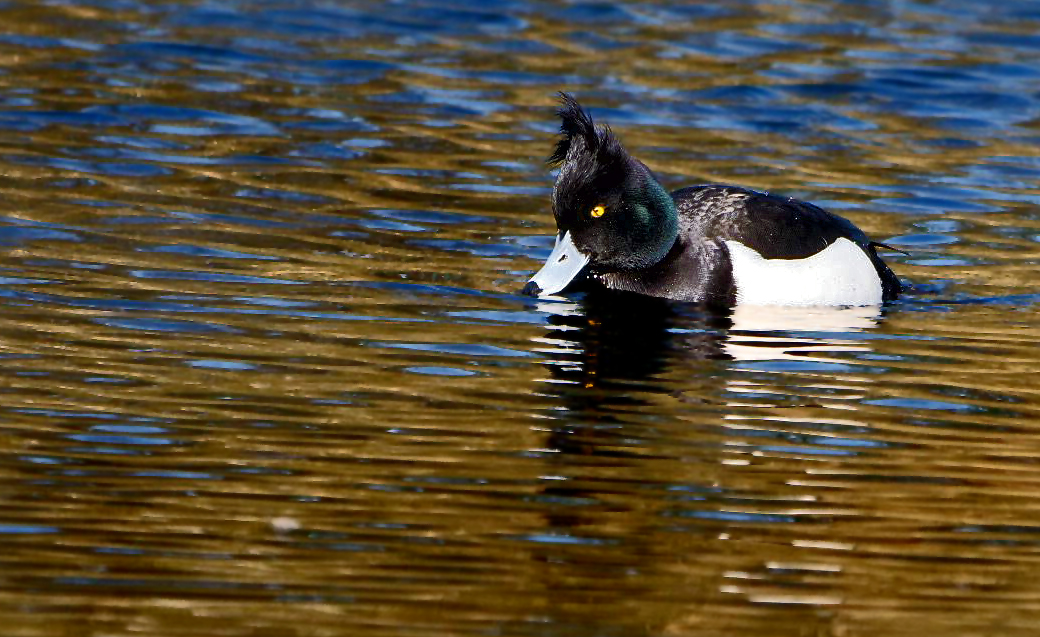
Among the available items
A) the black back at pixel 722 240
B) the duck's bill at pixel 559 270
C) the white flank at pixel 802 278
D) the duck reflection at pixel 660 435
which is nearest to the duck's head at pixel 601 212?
the duck's bill at pixel 559 270

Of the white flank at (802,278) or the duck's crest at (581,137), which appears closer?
the duck's crest at (581,137)

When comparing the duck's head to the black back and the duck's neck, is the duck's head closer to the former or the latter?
the duck's neck

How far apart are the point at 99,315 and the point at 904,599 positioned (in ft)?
15.8

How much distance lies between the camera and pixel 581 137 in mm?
9688

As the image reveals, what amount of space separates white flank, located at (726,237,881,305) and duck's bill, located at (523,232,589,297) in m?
0.91

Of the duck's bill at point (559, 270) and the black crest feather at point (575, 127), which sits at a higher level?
the black crest feather at point (575, 127)

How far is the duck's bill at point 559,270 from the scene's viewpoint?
9.87 m

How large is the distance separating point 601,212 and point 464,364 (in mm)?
1979

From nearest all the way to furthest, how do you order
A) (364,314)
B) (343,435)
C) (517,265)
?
(343,435) → (364,314) → (517,265)

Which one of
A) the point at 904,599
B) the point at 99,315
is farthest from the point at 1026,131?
the point at 904,599

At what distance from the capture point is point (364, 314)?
9.27 meters

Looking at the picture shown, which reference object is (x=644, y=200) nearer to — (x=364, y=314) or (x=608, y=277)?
(x=608, y=277)

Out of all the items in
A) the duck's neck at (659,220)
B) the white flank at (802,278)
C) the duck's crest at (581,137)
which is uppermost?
the duck's crest at (581,137)

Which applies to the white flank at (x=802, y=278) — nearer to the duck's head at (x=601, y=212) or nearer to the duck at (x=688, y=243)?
the duck at (x=688, y=243)
